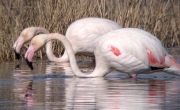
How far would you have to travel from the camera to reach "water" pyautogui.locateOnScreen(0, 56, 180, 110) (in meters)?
7.19

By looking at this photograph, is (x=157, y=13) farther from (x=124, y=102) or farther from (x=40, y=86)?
(x=124, y=102)

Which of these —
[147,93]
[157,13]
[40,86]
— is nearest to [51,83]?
[40,86]

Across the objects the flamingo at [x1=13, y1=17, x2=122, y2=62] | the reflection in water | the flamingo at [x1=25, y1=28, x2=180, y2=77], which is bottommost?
the reflection in water

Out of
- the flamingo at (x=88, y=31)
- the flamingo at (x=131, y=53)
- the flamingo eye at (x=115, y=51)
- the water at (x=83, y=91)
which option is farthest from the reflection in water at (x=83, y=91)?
the flamingo at (x=88, y=31)

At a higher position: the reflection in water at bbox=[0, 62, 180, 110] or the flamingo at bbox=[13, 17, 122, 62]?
the flamingo at bbox=[13, 17, 122, 62]

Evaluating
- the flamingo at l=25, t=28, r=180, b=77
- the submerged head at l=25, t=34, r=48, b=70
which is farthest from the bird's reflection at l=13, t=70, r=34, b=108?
the flamingo at l=25, t=28, r=180, b=77

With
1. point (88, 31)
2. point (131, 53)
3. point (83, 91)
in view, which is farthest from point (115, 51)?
point (88, 31)

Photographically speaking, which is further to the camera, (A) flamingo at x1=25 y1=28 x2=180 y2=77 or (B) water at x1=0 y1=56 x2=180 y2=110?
(A) flamingo at x1=25 y1=28 x2=180 y2=77

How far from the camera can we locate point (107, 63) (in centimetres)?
1031

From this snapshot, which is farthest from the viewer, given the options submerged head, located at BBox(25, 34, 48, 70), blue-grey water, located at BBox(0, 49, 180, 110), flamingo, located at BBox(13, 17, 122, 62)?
flamingo, located at BBox(13, 17, 122, 62)

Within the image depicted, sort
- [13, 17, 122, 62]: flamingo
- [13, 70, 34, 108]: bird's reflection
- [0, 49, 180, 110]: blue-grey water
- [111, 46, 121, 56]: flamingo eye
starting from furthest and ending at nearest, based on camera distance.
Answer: [13, 17, 122, 62]: flamingo, [111, 46, 121, 56]: flamingo eye, [13, 70, 34, 108]: bird's reflection, [0, 49, 180, 110]: blue-grey water

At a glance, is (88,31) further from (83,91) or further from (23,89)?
(83,91)

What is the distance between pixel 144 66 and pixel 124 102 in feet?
9.64

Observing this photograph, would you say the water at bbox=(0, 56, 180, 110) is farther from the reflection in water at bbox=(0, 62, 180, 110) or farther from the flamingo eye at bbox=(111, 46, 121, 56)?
the flamingo eye at bbox=(111, 46, 121, 56)
